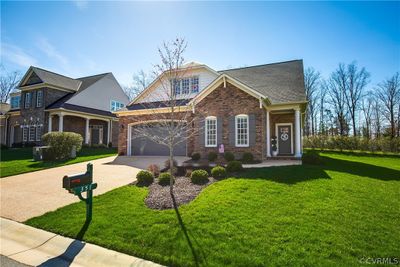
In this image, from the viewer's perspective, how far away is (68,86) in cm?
2586

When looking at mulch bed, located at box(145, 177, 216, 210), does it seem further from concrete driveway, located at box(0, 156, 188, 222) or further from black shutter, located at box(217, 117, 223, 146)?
black shutter, located at box(217, 117, 223, 146)

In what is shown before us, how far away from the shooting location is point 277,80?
17.5 meters

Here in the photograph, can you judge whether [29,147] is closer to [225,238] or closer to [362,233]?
[225,238]

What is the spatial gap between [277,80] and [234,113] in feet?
20.0

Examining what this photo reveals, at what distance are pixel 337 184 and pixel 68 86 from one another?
27.9 metres

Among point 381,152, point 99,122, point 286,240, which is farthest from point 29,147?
point 381,152

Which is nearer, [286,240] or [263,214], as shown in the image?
[286,240]

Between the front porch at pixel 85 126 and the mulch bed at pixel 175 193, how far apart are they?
62.1ft

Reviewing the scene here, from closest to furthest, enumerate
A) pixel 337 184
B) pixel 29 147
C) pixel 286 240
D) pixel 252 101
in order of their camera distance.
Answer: pixel 286 240 → pixel 337 184 → pixel 252 101 → pixel 29 147

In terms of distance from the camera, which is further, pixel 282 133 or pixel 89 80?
pixel 89 80

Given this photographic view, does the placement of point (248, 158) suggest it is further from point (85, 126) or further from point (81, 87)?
point (81, 87)

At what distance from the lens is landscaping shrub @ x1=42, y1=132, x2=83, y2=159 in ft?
49.5

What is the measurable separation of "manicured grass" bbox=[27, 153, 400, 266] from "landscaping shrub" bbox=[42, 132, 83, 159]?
32.8 feet

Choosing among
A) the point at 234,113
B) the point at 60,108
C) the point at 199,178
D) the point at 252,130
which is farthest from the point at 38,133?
the point at 199,178
